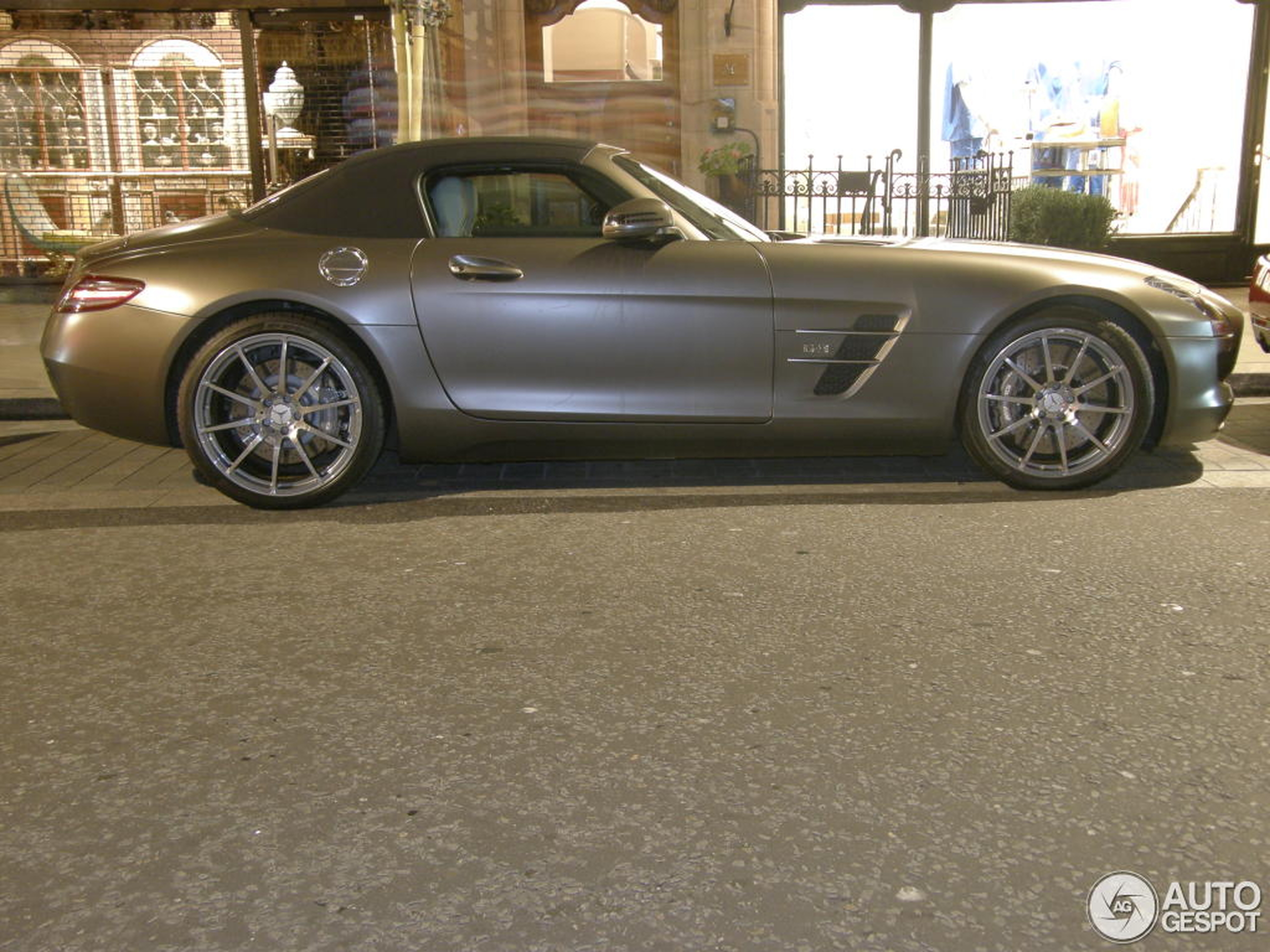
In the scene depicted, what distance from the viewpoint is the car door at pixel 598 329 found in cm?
534

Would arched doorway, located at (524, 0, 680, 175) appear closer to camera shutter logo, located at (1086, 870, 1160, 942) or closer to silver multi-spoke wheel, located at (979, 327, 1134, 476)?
silver multi-spoke wheel, located at (979, 327, 1134, 476)

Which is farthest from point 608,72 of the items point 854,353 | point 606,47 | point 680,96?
point 854,353

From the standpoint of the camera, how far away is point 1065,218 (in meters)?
12.2

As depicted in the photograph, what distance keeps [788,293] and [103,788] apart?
330cm

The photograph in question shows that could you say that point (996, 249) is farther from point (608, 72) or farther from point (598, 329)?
point (608, 72)

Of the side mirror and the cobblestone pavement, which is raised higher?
the side mirror

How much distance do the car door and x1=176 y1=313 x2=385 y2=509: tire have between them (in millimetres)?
392

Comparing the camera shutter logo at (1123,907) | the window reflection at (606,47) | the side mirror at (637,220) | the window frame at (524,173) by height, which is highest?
the window reflection at (606,47)

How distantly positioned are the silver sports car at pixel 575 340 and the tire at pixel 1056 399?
0.03 feet

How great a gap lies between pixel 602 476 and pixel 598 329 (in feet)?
2.81

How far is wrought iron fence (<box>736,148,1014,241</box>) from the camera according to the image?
1355cm

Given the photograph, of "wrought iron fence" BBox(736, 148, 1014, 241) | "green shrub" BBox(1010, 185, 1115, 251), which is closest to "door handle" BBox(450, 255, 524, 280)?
"wrought iron fence" BBox(736, 148, 1014, 241)

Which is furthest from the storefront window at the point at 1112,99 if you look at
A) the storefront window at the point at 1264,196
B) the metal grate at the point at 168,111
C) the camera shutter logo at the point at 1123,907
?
the camera shutter logo at the point at 1123,907

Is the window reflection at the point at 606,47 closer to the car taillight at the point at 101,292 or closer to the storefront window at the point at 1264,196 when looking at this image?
the storefront window at the point at 1264,196
